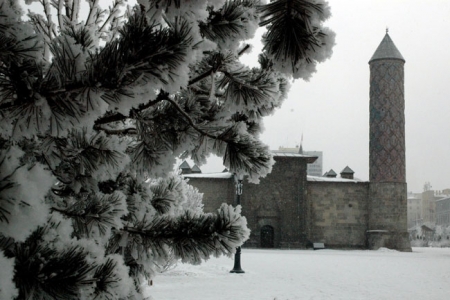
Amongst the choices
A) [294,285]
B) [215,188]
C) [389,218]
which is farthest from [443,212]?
[294,285]

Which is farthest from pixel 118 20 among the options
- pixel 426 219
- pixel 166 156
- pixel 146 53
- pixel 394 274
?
pixel 426 219

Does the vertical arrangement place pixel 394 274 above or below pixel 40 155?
below

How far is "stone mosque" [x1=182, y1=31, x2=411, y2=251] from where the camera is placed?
35.9 meters

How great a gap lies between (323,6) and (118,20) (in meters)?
3.01

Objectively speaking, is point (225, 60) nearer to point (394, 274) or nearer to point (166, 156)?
point (166, 156)

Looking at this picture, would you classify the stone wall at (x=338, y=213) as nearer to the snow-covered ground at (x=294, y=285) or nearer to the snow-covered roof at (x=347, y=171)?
the snow-covered roof at (x=347, y=171)

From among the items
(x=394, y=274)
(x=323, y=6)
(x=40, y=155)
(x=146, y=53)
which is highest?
(x=323, y=6)

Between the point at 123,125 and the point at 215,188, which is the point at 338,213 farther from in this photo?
the point at 123,125

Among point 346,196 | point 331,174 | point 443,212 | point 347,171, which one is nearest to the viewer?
point 346,196

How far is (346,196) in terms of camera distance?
123ft

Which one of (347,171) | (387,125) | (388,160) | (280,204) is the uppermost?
(387,125)

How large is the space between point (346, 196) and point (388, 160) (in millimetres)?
4083

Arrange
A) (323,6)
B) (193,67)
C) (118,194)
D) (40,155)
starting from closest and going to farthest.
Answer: (323,6) → (40,155) → (118,194) → (193,67)

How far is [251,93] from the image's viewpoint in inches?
102
